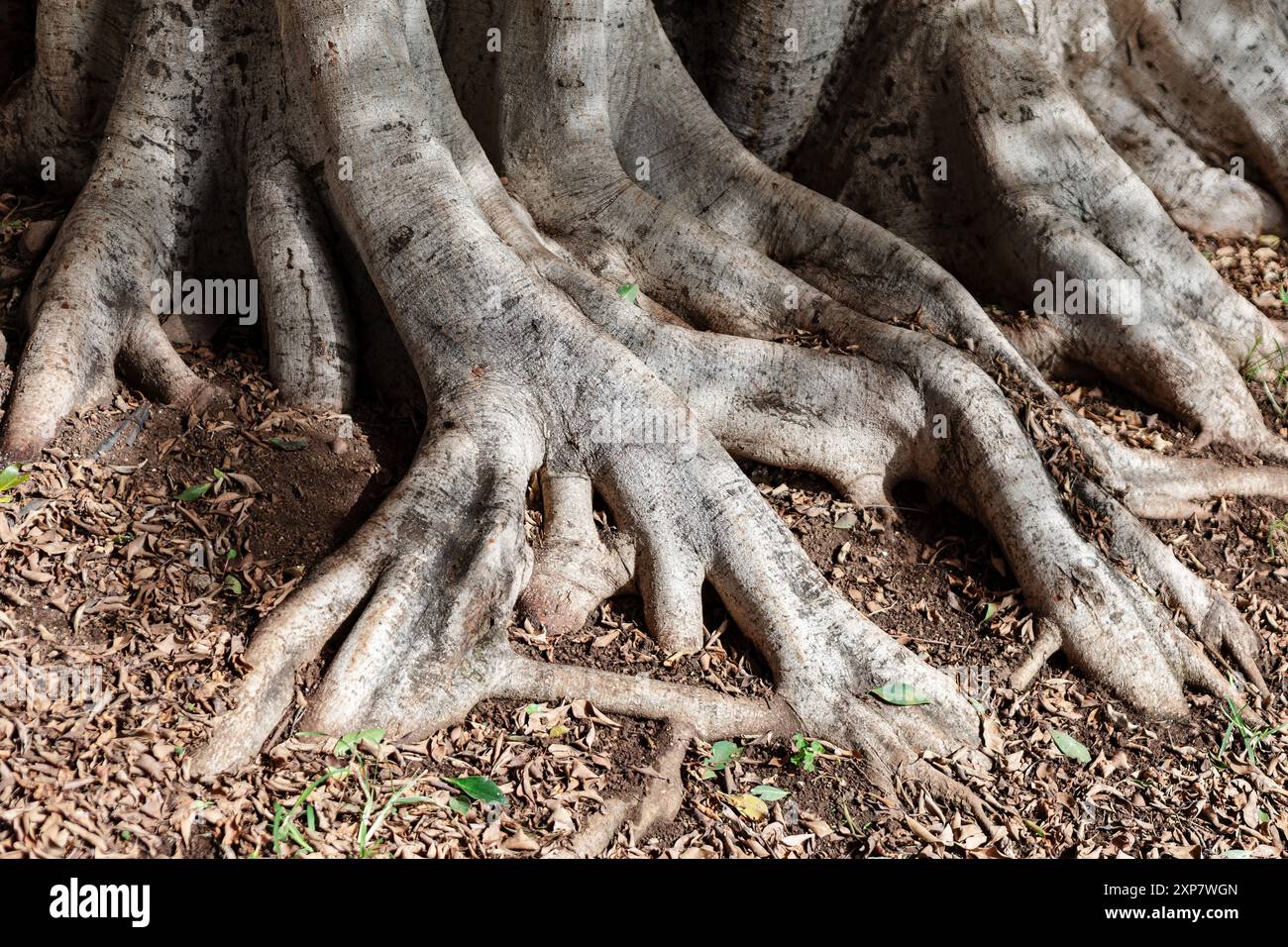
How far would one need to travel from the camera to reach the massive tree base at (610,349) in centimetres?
366

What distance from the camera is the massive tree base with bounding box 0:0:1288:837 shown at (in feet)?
12.0

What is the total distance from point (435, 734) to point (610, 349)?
148 cm

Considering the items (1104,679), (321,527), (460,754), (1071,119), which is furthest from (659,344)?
(1071,119)

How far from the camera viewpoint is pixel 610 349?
404cm

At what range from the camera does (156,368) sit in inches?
169

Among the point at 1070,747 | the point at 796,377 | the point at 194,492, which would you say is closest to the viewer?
the point at 1070,747

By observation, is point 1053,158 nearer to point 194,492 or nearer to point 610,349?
point 610,349

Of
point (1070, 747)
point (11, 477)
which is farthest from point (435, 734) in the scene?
point (1070, 747)

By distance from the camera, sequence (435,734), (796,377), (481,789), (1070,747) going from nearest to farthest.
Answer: (481,789), (435,734), (1070,747), (796,377)

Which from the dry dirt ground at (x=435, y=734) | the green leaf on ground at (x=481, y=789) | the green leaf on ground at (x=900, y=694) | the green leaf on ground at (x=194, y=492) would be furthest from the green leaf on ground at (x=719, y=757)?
the green leaf on ground at (x=194, y=492)

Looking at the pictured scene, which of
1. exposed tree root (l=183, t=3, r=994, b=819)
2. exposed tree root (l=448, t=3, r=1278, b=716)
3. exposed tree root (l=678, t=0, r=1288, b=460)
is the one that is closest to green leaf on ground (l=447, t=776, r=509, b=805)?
exposed tree root (l=183, t=3, r=994, b=819)

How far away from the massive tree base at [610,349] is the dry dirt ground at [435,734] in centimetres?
11

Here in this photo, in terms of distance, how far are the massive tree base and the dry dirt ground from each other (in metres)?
0.11

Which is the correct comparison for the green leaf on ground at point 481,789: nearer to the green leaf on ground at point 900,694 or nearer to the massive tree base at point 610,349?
the massive tree base at point 610,349
